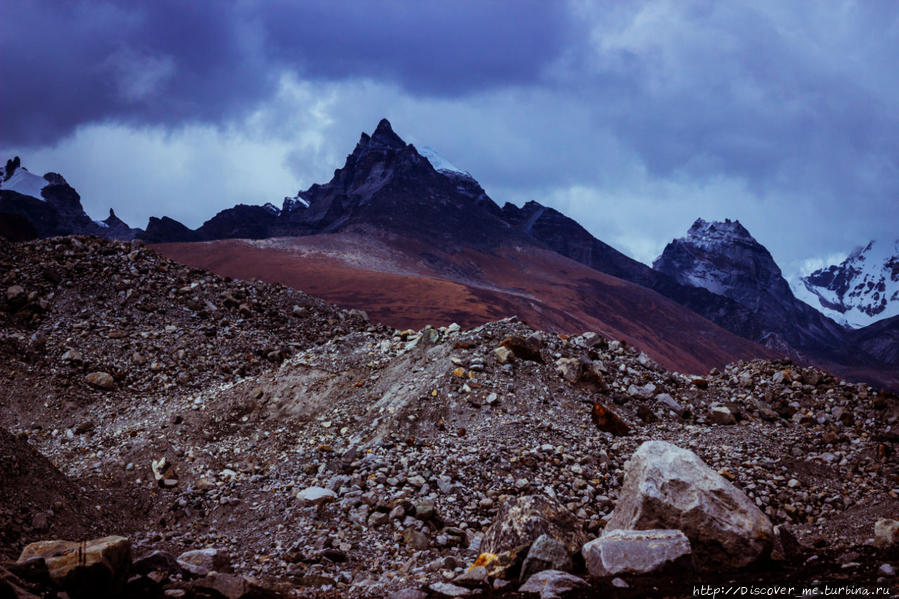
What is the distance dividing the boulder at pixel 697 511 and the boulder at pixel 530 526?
0.54 meters

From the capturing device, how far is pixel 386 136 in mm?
83062

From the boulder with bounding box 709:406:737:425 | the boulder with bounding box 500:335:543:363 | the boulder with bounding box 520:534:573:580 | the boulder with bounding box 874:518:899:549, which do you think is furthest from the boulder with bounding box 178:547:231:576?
the boulder with bounding box 709:406:737:425

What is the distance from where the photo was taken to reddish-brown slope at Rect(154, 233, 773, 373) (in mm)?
31766

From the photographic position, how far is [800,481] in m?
6.93

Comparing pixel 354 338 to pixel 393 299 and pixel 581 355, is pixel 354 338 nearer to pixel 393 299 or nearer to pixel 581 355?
pixel 581 355

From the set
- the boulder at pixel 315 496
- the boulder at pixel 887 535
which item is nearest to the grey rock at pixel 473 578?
the boulder at pixel 315 496

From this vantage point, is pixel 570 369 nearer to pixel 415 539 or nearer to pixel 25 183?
pixel 415 539

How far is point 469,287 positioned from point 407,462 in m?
31.8

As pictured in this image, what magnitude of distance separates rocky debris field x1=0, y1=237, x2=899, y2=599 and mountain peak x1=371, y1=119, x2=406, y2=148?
73.3m

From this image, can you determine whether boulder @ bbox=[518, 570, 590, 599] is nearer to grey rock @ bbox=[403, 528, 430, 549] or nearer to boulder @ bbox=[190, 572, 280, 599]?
grey rock @ bbox=[403, 528, 430, 549]

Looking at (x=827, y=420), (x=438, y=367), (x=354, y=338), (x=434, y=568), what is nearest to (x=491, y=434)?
(x=438, y=367)

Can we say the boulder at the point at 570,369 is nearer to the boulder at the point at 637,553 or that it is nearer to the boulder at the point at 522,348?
A: the boulder at the point at 522,348

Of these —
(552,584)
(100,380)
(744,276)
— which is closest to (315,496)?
(552,584)

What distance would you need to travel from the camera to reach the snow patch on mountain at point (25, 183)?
7969 centimetres
